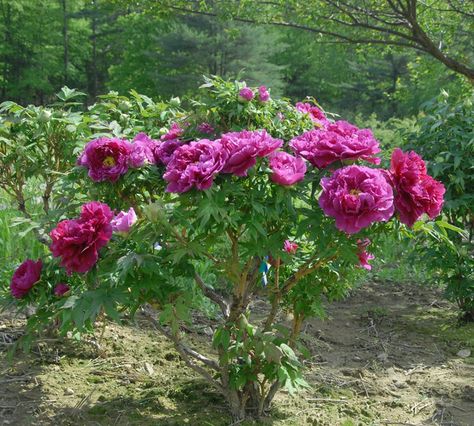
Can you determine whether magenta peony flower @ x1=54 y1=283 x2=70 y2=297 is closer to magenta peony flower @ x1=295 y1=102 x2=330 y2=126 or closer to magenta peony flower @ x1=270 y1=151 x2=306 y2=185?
magenta peony flower @ x1=270 y1=151 x2=306 y2=185

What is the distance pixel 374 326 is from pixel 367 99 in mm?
29496

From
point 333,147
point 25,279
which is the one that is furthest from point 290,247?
point 25,279

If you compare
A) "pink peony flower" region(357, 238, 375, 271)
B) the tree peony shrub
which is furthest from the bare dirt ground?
"pink peony flower" region(357, 238, 375, 271)

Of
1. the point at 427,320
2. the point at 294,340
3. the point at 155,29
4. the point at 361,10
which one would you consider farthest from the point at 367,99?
the point at 294,340

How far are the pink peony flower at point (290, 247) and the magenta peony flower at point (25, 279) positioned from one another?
40.0 inches

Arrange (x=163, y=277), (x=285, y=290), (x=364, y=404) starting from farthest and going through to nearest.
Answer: (x=364, y=404), (x=285, y=290), (x=163, y=277)

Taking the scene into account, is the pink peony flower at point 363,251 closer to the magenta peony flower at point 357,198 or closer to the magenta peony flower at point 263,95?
the magenta peony flower at point 357,198

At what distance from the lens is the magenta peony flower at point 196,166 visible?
1.76m

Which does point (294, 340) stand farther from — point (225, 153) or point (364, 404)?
point (225, 153)

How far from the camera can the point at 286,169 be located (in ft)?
6.15

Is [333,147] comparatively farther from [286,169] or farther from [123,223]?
[123,223]

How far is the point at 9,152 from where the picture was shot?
296 centimetres

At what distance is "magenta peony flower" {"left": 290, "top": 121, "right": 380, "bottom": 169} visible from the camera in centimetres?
191

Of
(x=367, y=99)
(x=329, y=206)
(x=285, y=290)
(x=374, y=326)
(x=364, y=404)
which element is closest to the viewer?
(x=329, y=206)
